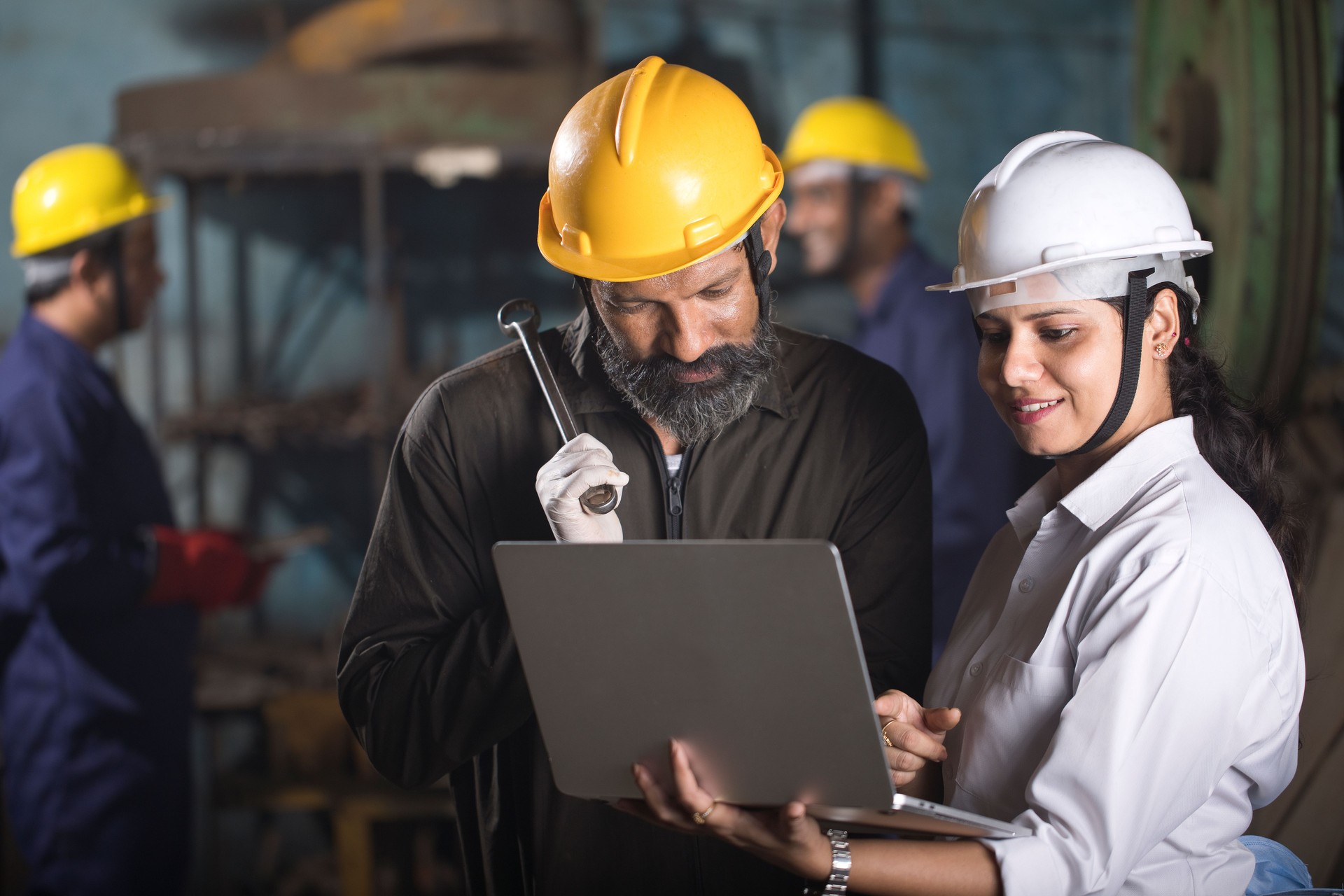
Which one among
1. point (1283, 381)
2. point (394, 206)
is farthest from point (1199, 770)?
point (394, 206)

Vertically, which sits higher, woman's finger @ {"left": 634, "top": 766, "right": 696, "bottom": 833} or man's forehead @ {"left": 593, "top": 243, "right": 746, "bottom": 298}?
man's forehead @ {"left": 593, "top": 243, "right": 746, "bottom": 298}

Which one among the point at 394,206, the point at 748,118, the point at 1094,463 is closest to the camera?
the point at 1094,463

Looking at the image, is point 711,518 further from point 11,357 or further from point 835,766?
point 11,357

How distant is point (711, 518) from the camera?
1.64 m

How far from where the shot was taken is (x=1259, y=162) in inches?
102

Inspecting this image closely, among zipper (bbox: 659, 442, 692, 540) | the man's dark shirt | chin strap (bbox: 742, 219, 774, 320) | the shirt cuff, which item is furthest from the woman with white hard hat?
zipper (bbox: 659, 442, 692, 540)

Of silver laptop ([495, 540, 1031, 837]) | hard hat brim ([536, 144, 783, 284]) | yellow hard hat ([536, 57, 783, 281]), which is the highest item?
yellow hard hat ([536, 57, 783, 281])

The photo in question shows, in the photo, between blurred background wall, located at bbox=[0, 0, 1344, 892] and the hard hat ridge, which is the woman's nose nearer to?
the hard hat ridge

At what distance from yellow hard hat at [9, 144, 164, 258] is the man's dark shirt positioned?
2613 mm

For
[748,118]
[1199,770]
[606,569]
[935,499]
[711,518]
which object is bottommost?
[935,499]

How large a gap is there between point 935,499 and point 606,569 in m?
2.75

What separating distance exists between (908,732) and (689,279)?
677mm

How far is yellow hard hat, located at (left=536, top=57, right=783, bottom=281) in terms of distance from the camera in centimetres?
152

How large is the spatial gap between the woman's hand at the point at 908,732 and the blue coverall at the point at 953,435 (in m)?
2.11
